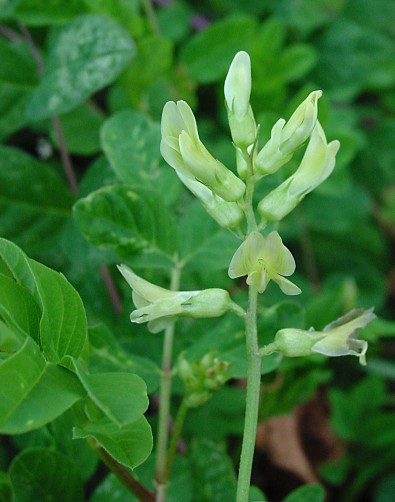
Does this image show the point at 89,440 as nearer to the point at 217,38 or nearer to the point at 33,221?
the point at 33,221


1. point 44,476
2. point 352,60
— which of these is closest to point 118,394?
point 44,476

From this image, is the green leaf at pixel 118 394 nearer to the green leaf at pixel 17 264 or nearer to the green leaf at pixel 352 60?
the green leaf at pixel 17 264

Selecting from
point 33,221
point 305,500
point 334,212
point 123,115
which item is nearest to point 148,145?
point 123,115

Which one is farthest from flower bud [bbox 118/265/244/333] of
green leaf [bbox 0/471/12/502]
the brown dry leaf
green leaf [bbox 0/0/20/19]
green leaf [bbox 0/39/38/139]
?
the brown dry leaf

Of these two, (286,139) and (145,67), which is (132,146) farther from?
(286,139)

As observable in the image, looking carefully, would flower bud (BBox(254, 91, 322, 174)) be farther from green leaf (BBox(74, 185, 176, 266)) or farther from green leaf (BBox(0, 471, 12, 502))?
green leaf (BBox(0, 471, 12, 502))

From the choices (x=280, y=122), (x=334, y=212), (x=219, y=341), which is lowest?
(x=334, y=212)

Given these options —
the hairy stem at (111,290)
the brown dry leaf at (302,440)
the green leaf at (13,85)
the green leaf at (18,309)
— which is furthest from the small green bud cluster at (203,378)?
the brown dry leaf at (302,440)
